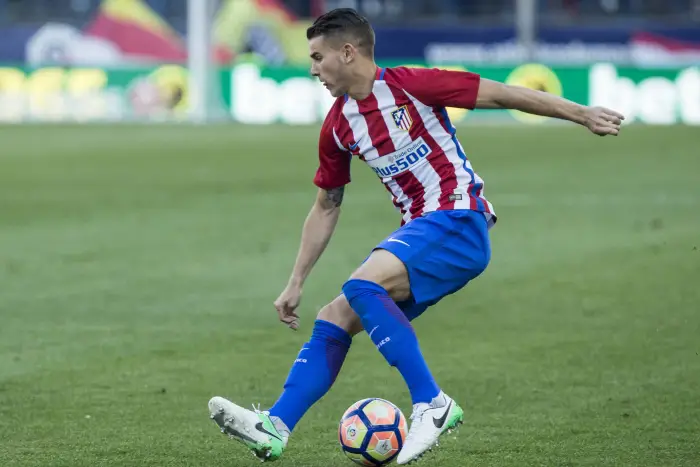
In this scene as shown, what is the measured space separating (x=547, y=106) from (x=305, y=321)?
411 centimetres

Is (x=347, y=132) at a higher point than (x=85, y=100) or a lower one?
higher

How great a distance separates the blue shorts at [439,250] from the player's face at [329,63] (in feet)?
2.00

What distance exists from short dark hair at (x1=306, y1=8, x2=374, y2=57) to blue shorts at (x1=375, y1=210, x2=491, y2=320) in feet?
2.33

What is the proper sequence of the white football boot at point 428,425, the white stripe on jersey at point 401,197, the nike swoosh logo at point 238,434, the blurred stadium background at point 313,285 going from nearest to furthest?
the white football boot at point 428,425 < the nike swoosh logo at point 238,434 < the white stripe on jersey at point 401,197 < the blurred stadium background at point 313,285

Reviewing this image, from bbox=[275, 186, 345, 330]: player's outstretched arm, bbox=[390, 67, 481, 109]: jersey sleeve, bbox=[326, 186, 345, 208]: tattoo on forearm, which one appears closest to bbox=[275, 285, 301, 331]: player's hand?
bbox=[275, 186, 345, 330]: player's outstretched arm

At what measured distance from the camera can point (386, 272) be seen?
485 cm

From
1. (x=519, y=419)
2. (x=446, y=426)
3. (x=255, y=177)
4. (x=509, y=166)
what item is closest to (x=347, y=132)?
(x=446, y=426)

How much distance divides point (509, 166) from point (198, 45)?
616 inches

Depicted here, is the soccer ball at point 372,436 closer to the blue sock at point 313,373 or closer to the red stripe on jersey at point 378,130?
the blue sock at point 313,373

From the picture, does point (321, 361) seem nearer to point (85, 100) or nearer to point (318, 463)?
point (318, 463)

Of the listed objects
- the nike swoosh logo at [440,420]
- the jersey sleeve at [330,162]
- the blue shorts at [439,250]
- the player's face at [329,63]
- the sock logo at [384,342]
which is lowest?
the nike swoosh logo at [440,420]

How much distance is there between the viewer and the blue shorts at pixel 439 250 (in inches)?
192

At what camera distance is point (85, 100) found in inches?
1316

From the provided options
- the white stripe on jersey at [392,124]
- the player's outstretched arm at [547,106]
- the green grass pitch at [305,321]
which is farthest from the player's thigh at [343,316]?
the player's outstretched arm at [547,106]
